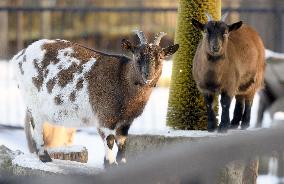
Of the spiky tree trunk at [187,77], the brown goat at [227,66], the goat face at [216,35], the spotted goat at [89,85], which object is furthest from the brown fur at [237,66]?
the spotted goat at [89,85]

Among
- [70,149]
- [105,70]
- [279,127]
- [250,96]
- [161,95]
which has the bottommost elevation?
[161,95]

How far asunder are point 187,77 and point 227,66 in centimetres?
90

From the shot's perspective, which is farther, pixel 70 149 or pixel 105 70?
pixel 70 149

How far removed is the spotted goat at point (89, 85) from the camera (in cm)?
503

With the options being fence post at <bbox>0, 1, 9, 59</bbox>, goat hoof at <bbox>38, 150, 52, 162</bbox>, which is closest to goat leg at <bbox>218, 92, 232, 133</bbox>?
goat hoof at <bbox>38, 150, 52, 162</bbox>

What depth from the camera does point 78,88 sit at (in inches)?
209

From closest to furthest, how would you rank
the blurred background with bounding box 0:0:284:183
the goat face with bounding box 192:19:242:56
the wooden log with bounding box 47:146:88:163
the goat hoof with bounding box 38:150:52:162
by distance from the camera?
the goat face with bounding box 192:19:242:56, the goat hoof with bounding box 38:150:52:162, the wooden log with bounding box 47:146:88:163, the blurred background with bounding box 0:0:284:183

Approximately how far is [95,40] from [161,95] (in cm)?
407

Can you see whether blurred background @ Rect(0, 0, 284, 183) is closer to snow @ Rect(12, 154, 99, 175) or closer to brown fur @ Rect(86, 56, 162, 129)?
snow @ Rect(12, 154, 99, 175)

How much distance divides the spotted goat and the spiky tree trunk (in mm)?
1320

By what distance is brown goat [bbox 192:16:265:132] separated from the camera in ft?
18.1

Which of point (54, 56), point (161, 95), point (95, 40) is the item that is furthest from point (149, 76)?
point (95, 40)

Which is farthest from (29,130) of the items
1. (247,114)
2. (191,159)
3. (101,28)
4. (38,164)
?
(101,28)

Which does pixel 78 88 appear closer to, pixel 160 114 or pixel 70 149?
pixel 70 149
